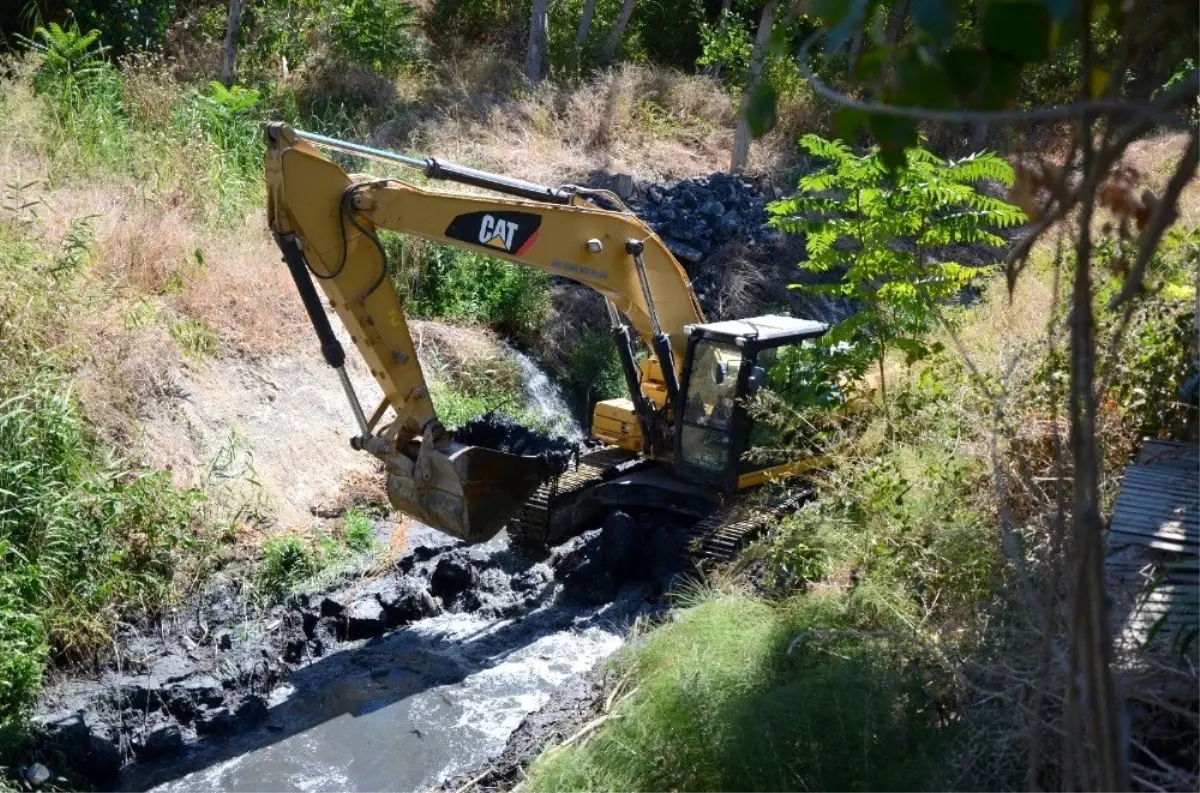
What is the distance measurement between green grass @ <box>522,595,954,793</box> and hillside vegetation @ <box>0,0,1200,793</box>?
0.02 meters

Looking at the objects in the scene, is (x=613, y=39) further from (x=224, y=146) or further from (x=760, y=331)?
(x=760, y=331)

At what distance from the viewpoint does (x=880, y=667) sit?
5.40 meters

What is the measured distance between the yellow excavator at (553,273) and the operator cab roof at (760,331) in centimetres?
2

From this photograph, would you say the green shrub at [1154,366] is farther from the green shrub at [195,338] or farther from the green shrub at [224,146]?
the green shrub at [224,146]

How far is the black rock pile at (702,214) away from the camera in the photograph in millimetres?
16438

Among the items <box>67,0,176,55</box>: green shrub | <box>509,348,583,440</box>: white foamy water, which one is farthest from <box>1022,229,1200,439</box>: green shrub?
<box>67,0,176,55</box>: green shrub

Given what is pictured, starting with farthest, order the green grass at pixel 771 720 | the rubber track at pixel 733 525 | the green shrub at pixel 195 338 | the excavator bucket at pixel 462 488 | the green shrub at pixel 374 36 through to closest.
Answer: the green shrub at pixel 374 36, the green shrub at pixel 195 338, the rubber track at pixel 733 525, the excavator bucket at pixel 462 488, the green grass at pixel 771 720

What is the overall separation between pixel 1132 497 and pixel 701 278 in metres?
11.0

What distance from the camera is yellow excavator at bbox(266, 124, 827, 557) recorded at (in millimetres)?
8164

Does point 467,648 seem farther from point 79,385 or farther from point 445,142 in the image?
point 445,142

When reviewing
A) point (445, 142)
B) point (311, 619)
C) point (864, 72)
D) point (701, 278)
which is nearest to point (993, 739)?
point (864, 72)

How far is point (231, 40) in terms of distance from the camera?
1698 cm

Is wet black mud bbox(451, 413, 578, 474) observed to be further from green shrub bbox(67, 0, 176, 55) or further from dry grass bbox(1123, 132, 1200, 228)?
green shrub bbox(67, 0, 176, 55)

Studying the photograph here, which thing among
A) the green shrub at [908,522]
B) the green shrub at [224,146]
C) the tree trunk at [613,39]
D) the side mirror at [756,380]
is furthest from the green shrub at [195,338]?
the tree trunk at [613,39]
